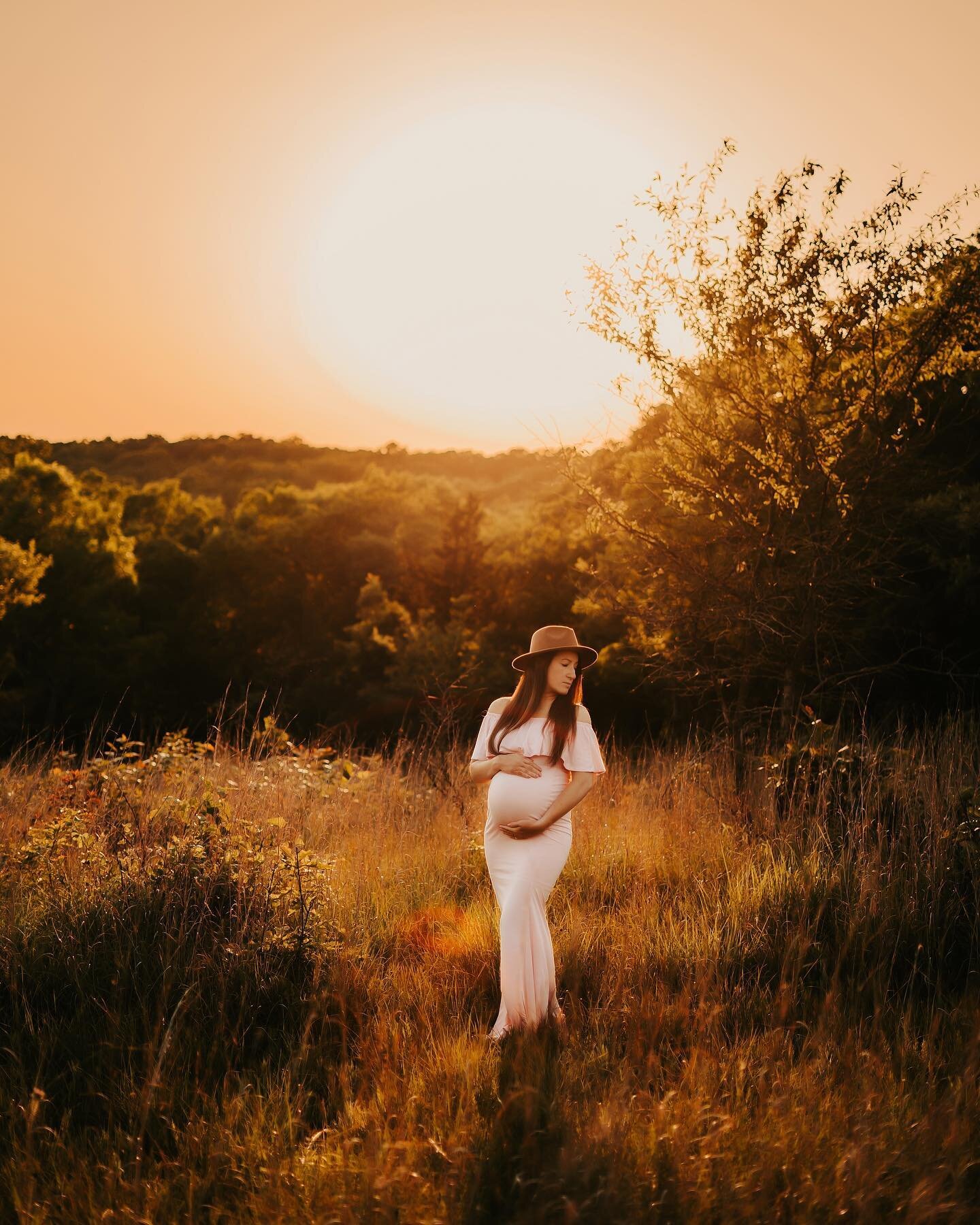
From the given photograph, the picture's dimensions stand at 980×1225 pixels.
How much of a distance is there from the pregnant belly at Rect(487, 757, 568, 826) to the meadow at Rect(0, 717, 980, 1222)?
875 mm

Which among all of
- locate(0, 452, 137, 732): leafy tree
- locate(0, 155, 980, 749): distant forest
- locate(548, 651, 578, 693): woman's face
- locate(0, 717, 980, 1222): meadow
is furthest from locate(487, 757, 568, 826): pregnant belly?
locate(0, 452, 137, 732): leafy tree

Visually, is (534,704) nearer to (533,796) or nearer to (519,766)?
(519,766)

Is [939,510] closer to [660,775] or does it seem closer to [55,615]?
[660,775]

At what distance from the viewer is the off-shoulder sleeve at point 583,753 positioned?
4113mm

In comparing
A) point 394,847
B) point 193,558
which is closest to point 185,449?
point 193,558

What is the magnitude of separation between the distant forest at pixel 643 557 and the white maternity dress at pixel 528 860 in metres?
3.02

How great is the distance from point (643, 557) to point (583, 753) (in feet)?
18.7

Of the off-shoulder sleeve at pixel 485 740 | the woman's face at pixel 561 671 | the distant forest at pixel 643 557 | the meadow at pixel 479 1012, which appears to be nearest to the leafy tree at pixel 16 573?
the distant forest at pixel 643 557

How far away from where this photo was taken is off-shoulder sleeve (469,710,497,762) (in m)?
4.27

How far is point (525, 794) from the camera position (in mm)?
4074

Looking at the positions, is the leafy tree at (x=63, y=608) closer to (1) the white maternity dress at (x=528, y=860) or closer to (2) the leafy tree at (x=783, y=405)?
(2) the leafy tree at (x=783, y=405)

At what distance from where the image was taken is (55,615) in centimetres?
3797

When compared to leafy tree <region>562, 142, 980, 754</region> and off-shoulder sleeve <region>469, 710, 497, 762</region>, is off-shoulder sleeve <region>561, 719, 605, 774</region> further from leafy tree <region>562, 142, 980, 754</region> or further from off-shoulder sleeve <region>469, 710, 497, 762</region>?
leafy tree <region>562, 142, 980, 754</region>

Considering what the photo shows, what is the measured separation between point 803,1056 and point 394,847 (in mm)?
3609
